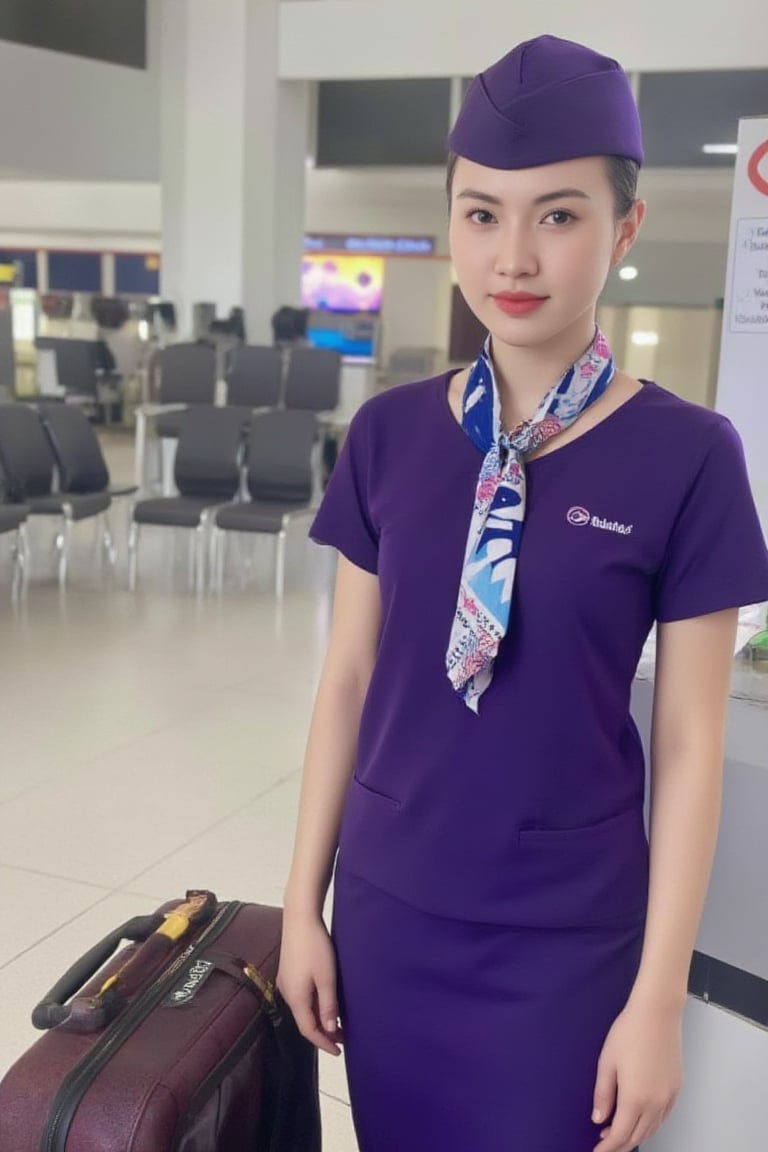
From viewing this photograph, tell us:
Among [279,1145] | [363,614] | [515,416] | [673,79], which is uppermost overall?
[673,79]

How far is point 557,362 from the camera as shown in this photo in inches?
44.9

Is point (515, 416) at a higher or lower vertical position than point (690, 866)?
higher

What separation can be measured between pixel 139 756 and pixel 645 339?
11.9 metres

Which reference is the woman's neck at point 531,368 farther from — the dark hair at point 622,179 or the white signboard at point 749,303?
the white signboard at point 749,303

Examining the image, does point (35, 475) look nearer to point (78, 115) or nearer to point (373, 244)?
point (78, 115)

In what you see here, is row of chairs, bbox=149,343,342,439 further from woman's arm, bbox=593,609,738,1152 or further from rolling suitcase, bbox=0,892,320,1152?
woman's arm, bbox=593,609,738,1152

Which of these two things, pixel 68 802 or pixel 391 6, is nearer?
pixel 68 802

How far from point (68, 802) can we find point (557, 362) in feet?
9.90

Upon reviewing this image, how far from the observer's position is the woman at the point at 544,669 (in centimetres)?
106

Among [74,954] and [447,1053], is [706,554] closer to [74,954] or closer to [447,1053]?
[447,1053]

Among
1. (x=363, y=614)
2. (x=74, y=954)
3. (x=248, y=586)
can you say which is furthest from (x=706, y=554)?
(x=248, y=586)

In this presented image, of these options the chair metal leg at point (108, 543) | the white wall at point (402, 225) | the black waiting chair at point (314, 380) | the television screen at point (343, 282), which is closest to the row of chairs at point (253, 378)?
the black waiting chair at point (314, 380)

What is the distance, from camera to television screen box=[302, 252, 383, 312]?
1644 cm

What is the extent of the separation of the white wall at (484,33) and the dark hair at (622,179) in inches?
348
